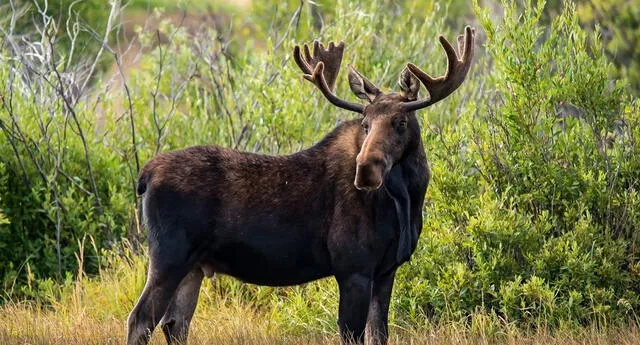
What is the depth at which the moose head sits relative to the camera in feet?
23.6

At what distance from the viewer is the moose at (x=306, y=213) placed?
752 cm

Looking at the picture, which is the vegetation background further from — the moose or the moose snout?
the moose snout

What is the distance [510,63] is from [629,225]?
144cm

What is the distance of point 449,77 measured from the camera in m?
7.62

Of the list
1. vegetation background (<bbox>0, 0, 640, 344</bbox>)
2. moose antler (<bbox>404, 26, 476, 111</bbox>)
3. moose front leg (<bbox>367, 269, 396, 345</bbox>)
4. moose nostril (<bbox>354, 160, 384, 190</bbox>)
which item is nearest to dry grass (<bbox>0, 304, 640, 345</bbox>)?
vegetation background (<bbox>0, 0, 640, 344</bbox>)

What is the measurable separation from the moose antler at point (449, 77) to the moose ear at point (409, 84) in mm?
60

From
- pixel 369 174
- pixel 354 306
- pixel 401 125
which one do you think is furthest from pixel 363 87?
pixel 354 306

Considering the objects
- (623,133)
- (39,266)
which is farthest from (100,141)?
(623,133)

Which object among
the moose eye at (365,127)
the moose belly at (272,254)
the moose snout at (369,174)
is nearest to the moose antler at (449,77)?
the moose eye at (365,127)

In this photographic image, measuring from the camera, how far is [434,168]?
9180mm

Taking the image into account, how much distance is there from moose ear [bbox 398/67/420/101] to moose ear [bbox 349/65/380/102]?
0.71ft

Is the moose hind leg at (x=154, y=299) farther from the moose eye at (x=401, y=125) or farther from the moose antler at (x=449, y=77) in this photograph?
the moose antler at (x=449, y=77)

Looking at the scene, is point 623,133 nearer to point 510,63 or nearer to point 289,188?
point 510,63

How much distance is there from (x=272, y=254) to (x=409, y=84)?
132cm
